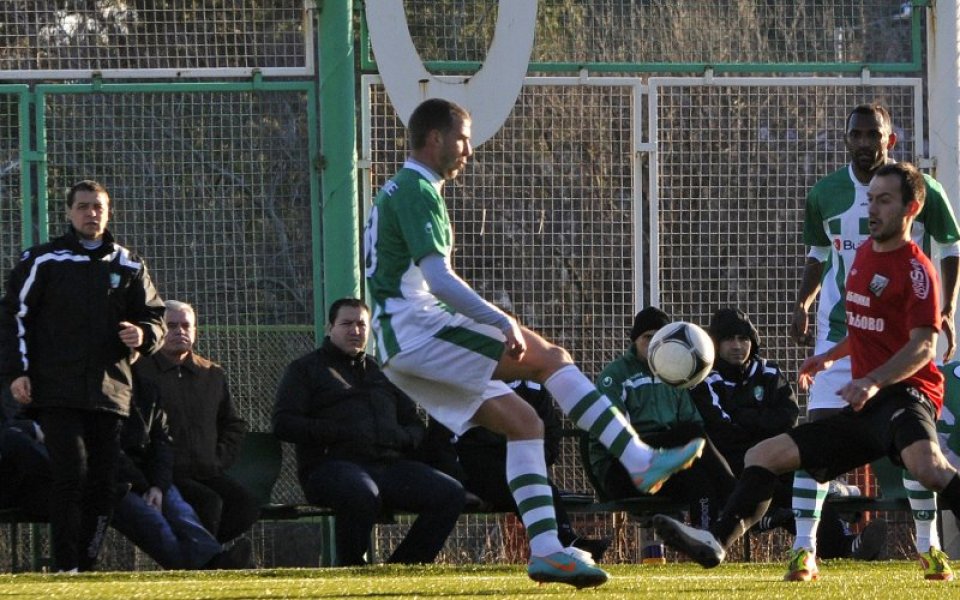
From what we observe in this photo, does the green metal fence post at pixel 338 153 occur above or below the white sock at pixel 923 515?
above

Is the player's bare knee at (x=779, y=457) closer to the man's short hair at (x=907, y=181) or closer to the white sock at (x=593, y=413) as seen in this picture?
the white sock at (x=593, y=413)

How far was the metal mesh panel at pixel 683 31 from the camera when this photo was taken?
1064 centimetres

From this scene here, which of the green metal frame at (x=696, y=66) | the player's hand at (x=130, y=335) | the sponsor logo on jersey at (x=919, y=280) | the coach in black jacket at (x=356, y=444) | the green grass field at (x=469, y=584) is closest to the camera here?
the green grass field at (x=469, y=584)

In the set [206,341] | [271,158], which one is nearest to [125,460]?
[206,341]

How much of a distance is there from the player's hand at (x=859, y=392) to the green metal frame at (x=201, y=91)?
4915 mm

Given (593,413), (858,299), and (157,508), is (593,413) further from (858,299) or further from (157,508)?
(157,508)

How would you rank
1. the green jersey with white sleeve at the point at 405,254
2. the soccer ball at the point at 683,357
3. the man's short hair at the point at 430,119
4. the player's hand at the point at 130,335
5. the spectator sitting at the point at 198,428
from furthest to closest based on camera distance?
1. the spectator sitting at the point at 198,428
2. the player's hand at the point at 130,335
3. the soccer ball at the point at 683,357
4. the man's short hair at the point at 430,119
5. the green jersey with white sleeve at the point at 405,254

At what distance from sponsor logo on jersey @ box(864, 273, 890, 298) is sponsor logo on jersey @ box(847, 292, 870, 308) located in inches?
1.8

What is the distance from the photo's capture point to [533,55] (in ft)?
35.2

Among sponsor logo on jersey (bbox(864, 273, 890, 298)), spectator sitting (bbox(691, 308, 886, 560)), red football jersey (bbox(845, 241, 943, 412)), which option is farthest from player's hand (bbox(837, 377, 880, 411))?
spectator sitting (bbox(691, 308, 886, 560))

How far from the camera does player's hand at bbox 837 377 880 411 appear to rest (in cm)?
614

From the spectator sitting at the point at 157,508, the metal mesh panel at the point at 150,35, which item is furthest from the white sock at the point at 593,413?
the metal mesh panel at the point at 150,35

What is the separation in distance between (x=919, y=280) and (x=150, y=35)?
5846 millimetres

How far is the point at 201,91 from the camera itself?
10.5 metres
